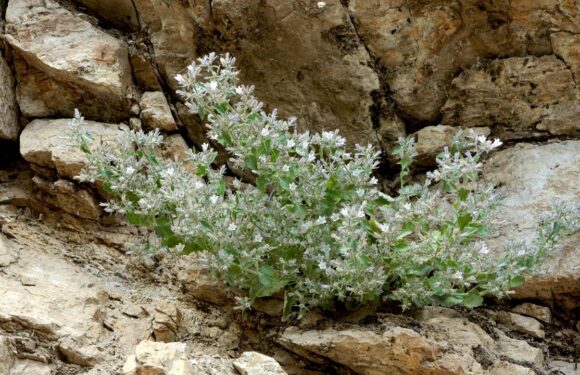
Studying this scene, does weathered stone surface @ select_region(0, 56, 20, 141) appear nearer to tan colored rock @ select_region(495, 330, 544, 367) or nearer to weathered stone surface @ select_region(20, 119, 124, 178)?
weathered stone surface @ select_region(20, 119, 124, 178)

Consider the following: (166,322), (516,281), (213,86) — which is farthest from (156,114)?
(516,281)

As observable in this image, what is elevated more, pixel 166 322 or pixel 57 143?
pixel 57 143

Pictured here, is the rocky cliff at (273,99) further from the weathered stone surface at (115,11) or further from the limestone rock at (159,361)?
the limestone rock at (159,361)

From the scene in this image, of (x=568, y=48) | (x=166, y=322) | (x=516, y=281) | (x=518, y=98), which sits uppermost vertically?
(x=568, y=48)

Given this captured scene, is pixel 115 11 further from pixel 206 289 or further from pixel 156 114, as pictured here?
pixel 206 289

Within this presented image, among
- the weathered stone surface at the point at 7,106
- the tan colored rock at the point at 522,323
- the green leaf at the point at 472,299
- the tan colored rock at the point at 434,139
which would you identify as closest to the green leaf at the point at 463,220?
the green leaf at the point at 472,299

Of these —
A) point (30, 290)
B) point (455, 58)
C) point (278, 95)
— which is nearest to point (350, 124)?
point (278, 95)
